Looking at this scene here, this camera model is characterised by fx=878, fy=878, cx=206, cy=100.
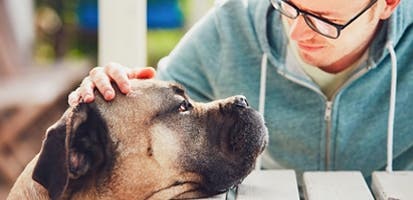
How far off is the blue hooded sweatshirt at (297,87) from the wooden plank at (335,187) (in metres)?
0.35

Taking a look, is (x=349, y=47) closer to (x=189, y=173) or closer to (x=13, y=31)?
(x=189, y=173)

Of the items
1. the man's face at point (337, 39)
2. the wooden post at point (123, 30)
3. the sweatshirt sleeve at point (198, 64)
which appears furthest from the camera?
the wooden post at point (123, 30)

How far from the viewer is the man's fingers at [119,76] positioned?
6.17 ft

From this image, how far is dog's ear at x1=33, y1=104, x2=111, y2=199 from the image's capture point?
170 cm

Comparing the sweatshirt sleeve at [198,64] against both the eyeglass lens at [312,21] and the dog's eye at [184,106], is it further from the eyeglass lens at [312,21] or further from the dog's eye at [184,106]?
the dog's eye at [184,106]

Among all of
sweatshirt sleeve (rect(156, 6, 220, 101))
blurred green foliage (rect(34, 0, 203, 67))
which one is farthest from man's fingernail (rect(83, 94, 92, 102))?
blurred green foliage (rect(34, 0, 203, 67))

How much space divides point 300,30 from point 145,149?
556 mm

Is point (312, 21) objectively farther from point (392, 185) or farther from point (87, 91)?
point (87, 91)

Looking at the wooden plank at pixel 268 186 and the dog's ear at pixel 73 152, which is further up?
the dog's ear at pixel 73 152

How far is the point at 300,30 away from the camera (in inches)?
84.9

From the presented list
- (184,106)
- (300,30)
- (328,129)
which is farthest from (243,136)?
(328,129)

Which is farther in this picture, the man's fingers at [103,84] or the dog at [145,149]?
the man's fingers at [103,84]

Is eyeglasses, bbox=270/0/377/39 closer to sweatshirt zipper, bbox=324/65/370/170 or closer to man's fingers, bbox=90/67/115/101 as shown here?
sweatshirt zipper, bbox=324/65/370/170

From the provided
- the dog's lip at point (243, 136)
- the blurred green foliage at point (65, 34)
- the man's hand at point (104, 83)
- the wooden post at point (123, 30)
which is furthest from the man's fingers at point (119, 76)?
the blurred green foliage at point (65, 34)
